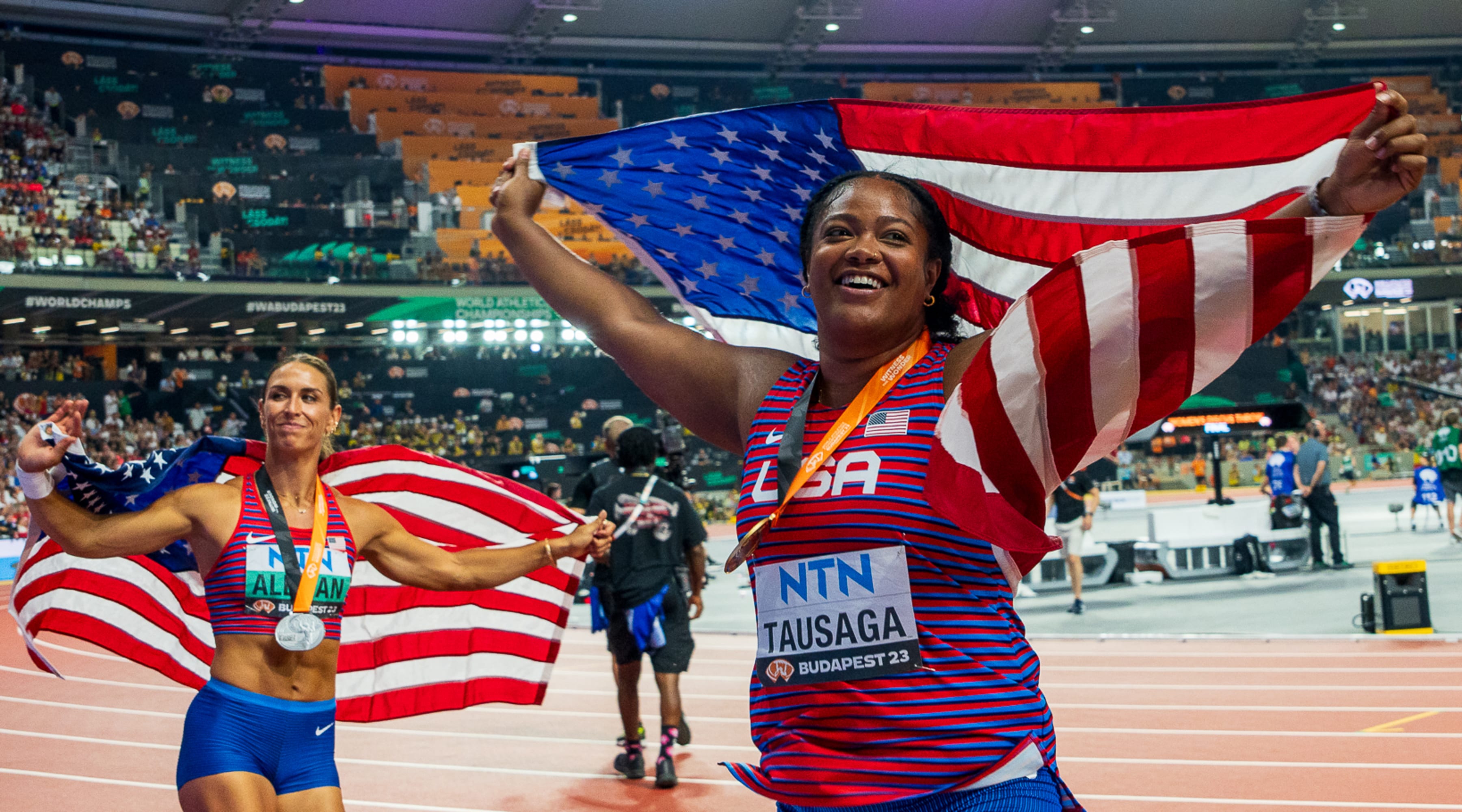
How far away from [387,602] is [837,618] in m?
3.37

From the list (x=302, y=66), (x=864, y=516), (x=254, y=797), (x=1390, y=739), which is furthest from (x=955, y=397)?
(x=302, y=66)

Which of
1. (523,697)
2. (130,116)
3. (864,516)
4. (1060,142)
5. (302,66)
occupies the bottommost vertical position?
(523,697)

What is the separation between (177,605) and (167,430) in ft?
83.7

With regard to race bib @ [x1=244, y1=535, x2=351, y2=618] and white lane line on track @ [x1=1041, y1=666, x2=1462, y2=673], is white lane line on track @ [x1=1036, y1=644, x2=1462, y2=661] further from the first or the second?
race bib @ [x1=244, y1=535, x2=351, y2=618]

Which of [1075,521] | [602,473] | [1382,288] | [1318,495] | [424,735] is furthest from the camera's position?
[1382,288]

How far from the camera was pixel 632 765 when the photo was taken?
6.84m

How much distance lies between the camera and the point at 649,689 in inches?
378

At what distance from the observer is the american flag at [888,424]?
1.88 m

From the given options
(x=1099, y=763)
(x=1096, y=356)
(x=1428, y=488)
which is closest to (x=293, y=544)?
(x=1096, y=356)

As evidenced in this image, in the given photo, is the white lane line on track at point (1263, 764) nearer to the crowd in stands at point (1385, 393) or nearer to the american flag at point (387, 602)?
the american flag at point (387, 602)

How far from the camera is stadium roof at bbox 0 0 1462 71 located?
37.2 metres

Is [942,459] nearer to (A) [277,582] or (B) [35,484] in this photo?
(A) [277,582]

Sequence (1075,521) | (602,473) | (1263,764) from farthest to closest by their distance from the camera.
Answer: (1075,521), (602,473), (1263,764)

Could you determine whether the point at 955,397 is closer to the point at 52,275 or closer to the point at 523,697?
the point at 523,697
